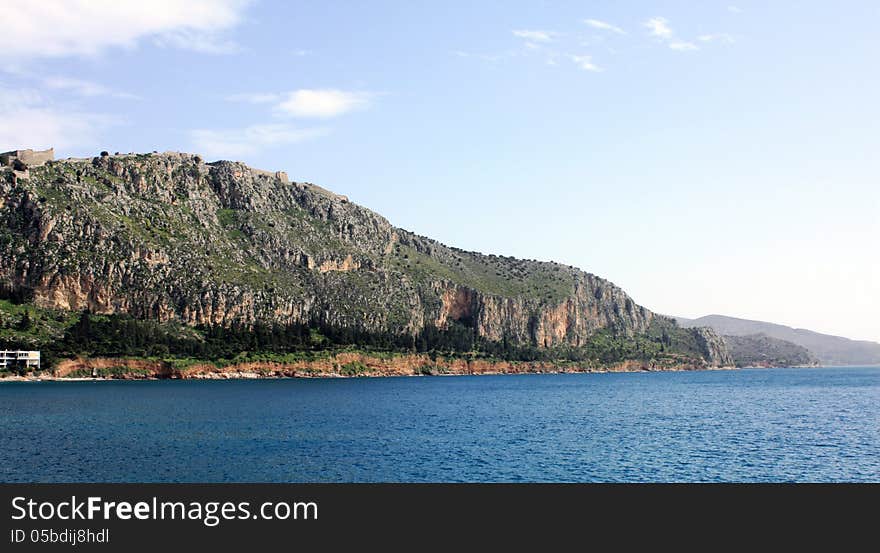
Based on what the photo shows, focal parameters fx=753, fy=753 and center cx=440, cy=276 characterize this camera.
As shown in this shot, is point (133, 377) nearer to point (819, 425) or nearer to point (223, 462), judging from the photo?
point (223, 462)

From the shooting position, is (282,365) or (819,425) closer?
(819,425)

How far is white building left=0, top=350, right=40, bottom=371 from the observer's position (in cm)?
15050

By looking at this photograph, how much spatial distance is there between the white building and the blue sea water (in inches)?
1108

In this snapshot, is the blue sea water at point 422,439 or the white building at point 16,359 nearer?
the blue sea water at point 422,439

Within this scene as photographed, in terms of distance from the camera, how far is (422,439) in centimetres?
7262

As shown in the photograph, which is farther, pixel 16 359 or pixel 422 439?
pixel 16 359

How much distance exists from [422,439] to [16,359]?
114157 millimetres

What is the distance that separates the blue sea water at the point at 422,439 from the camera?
54031 mm

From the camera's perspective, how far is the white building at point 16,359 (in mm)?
150500

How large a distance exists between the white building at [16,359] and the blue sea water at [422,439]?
28152mm

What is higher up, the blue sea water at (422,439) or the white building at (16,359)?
the white building at (16,359)
